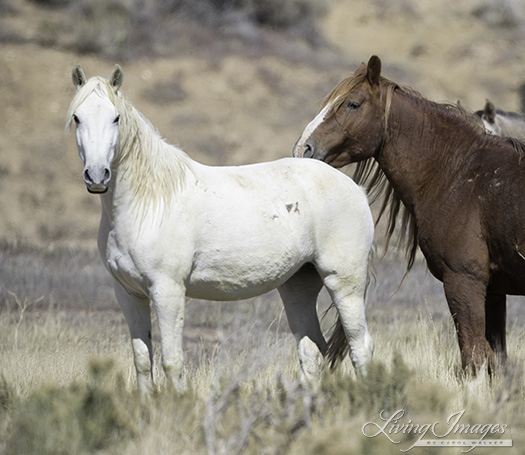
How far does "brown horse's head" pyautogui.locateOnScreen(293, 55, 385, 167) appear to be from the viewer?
552cm

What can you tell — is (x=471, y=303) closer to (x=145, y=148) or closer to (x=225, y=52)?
(x=145, y=148)

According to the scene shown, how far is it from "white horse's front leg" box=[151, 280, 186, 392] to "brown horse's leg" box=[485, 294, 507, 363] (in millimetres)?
2255

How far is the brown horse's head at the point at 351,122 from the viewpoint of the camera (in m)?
5.52

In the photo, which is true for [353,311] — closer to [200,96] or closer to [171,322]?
[171,322]

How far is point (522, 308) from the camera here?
393 inches

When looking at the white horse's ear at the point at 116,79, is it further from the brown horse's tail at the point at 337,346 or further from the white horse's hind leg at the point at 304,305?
the brown horse's tail at the point at 337,346

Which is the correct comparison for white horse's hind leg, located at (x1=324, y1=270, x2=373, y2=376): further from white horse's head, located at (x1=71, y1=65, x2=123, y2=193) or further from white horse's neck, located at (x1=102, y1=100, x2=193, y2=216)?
white horse's head, located at (x1=71, y1=65, x2=123, y2=193)

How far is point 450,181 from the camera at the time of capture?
5.32 metres

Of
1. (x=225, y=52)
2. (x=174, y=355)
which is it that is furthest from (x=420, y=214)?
(x=225, y=52)

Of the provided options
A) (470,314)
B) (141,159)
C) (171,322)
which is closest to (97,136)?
(141,159)

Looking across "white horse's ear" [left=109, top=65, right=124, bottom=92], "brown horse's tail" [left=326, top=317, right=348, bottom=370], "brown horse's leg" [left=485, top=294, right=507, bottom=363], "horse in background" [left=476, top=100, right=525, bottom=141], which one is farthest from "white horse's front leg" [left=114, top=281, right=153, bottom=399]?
"horse in background" [left=476, top=100, right=525, bottom=141]

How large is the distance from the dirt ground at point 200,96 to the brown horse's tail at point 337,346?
414 inches

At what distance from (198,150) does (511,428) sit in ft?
55.9

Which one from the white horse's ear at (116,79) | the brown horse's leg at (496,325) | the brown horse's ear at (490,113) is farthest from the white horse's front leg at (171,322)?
the brown horse's ear at (490,113)
